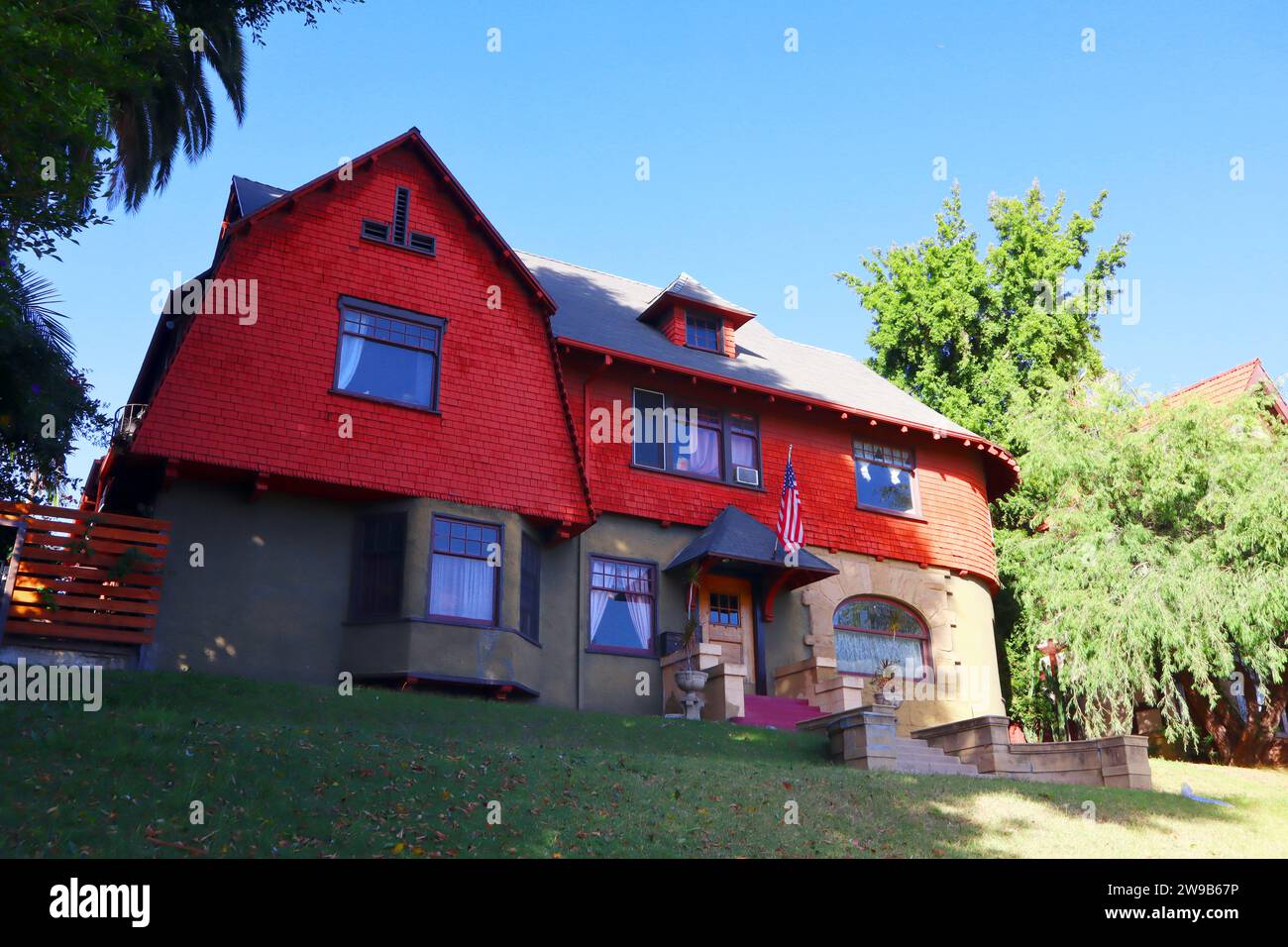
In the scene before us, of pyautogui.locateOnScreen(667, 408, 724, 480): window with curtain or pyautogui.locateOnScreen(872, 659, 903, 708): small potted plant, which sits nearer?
pyautogui.locateOnScreen(872, 659, 903, 708): small potted plant

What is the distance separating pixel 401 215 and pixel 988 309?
20.5 m

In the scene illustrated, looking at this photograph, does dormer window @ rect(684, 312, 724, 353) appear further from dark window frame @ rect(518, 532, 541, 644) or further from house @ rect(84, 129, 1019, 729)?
dark window frame @ rect(518, 532, 541, 644)

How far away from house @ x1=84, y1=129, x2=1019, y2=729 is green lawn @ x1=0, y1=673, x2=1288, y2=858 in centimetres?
226

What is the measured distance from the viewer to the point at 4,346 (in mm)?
15602

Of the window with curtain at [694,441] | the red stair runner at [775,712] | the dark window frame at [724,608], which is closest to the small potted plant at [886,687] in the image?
the red stair runner at [775,712]

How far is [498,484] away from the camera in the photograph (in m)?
19.3

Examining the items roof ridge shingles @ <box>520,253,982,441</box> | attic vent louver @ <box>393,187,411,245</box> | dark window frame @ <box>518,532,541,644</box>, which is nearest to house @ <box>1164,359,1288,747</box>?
roof ridge shingles @ <box>520,253,982,441</box>

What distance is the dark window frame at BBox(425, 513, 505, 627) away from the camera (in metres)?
18.0

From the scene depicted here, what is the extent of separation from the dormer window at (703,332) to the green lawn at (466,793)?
10255 millimetres

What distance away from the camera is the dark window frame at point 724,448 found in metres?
22.4

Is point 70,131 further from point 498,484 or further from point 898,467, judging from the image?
point 898,467

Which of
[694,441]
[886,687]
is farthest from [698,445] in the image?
[886,687]

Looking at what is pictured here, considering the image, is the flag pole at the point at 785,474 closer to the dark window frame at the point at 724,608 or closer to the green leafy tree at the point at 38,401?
the dark window frame at the point at 724,608

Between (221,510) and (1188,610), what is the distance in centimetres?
1678
